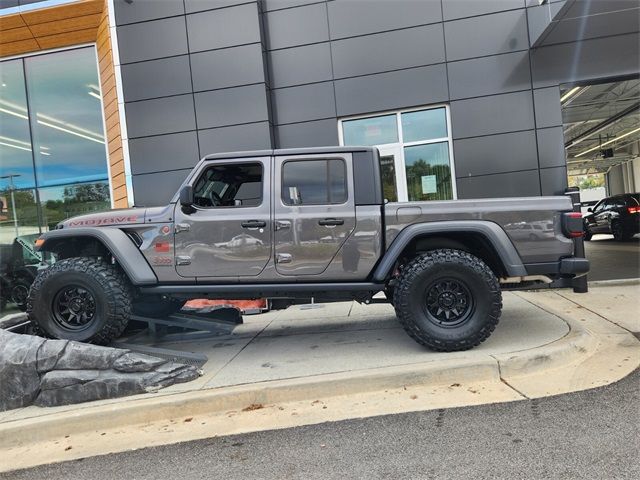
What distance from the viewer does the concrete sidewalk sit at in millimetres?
3787

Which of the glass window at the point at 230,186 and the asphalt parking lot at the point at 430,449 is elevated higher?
the glass window at the point at 230,186

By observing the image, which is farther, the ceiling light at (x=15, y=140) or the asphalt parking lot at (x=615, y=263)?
the ceiling light at (x=15, y=140)

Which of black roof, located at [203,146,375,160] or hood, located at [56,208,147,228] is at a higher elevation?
black roof, located at [203,146,375,160]

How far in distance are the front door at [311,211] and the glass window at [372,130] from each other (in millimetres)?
4827

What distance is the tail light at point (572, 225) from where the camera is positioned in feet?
14.5

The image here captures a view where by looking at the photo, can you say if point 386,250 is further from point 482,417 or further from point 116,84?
point 116,84

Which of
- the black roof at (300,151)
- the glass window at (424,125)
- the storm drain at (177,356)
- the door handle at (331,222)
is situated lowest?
the storm drain at (177,356)

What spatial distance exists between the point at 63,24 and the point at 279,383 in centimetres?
939

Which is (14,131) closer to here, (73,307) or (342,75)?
(342,75)

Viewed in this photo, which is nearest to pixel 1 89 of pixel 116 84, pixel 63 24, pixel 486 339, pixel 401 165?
pixel 63 24

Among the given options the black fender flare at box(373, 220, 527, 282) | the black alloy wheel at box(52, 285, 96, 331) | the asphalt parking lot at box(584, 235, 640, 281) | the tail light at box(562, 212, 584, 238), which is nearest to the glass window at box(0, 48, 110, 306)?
the black alloy wheel at box(52, 285, 96, 331)

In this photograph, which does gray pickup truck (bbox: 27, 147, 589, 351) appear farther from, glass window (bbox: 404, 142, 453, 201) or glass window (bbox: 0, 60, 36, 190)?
glass window (bbox: 0, 60, 36, 190)

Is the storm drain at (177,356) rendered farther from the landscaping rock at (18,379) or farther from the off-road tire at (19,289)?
the off-road tire at (19,289)

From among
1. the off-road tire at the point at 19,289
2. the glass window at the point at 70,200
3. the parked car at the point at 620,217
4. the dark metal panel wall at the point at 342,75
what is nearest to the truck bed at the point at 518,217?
the dark metal panel wall at the point at 342,75
